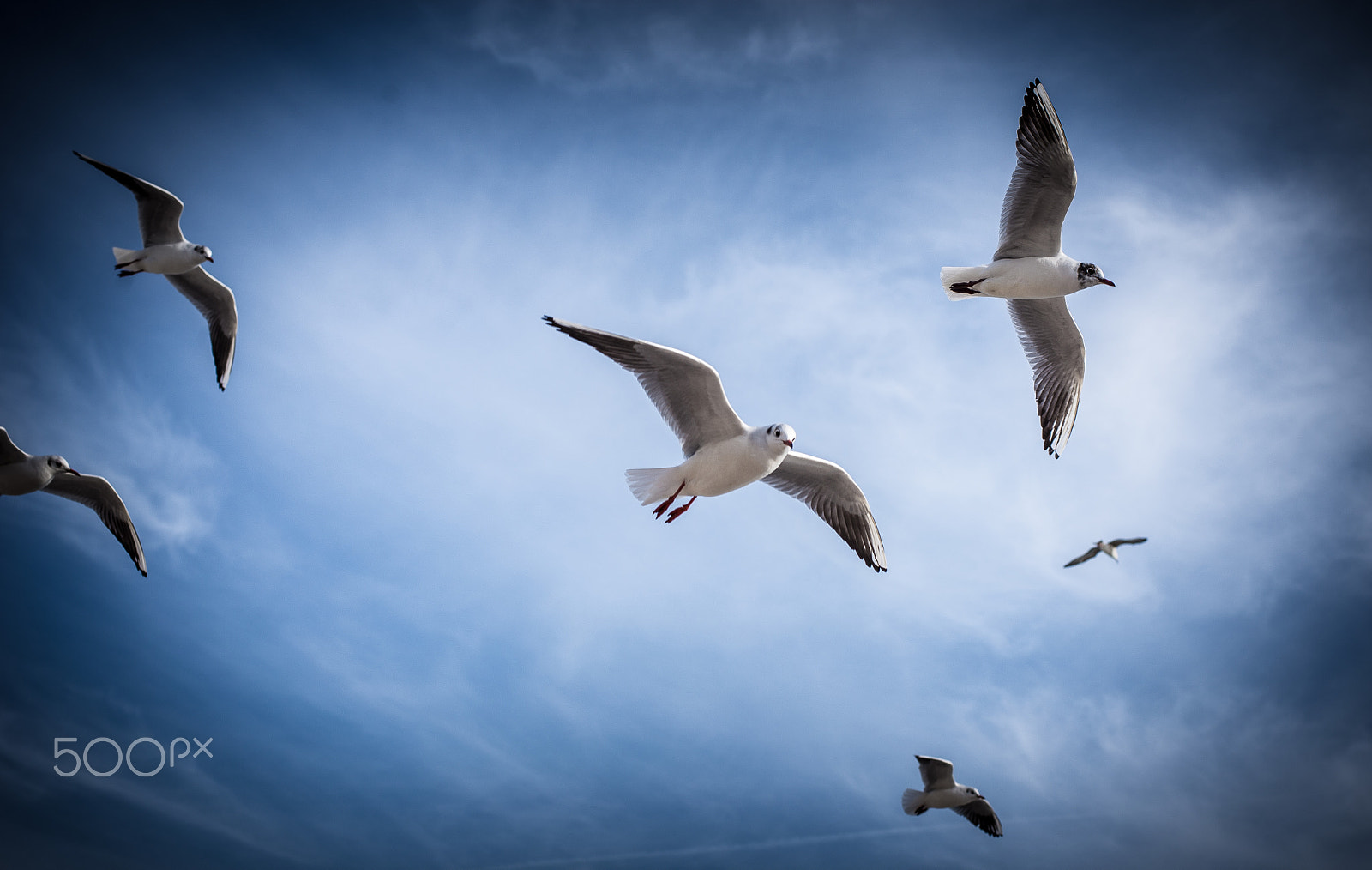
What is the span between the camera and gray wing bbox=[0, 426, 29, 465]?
8.78 meters

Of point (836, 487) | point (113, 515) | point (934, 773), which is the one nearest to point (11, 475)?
point (113, 515)

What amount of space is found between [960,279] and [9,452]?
29.2 feet

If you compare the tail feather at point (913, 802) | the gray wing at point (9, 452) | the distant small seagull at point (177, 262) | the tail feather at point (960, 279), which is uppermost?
the distant small seagull at point (177, 262)

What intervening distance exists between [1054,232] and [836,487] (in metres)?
2.79

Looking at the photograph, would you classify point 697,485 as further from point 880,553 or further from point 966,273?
point 966,273

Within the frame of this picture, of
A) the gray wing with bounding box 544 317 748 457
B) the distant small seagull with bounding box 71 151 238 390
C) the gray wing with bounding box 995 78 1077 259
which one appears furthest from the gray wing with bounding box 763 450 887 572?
the distant small seagull with bounding box 71 151 238 390

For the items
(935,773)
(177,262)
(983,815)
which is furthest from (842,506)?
(177,262)

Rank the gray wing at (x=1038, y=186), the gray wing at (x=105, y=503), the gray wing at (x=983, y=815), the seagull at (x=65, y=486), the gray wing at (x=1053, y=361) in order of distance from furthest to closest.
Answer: the gray wing at (x=983, y=815), the gray wing at (x=105, y=503), the seagull at (x=65, y=486), the gray wing at (x=1053, y=361), the gray wing at (x=1038, y=186)

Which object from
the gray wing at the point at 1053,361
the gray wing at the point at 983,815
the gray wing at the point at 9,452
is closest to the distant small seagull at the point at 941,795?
the gray wing at the point at 983,815

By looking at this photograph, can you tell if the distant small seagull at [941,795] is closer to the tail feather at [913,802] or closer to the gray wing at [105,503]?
the tail feather at [913,802]

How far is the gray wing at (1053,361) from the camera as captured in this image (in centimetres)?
848

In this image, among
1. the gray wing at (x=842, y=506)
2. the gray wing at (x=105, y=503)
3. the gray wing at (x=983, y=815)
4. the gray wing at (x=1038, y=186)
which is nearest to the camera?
the gray wing at (x=1038, y=186)

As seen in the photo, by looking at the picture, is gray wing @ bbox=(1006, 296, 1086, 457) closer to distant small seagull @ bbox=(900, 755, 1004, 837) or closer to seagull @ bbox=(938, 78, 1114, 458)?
seagull @ bbox=(938, 78, 1114, 458)

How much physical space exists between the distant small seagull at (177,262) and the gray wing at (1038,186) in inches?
323
